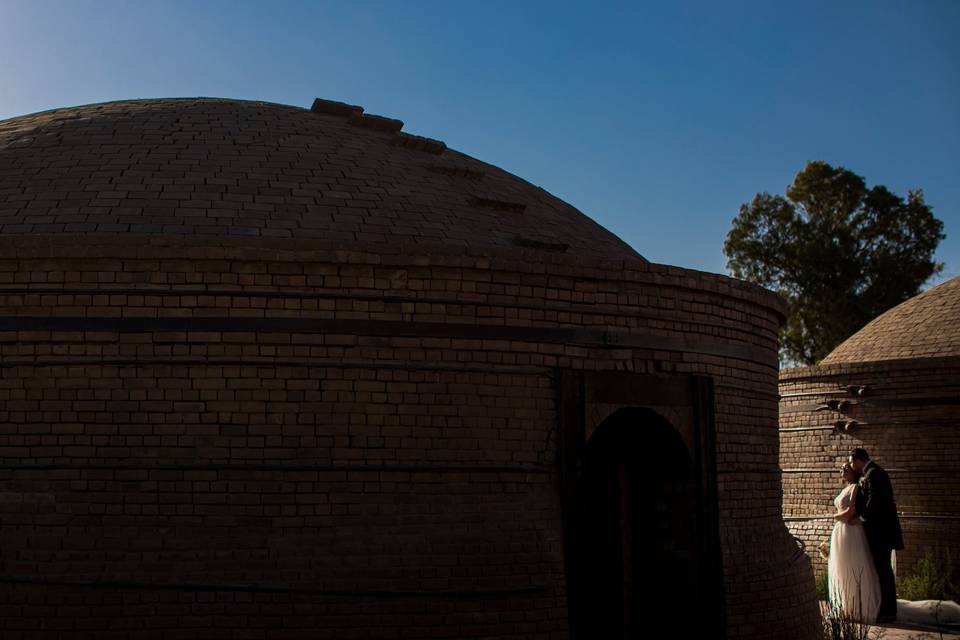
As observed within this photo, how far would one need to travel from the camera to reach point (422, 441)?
8453mm

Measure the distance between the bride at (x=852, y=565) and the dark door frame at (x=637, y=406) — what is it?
2777 millimetres

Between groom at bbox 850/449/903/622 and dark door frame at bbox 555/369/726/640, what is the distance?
9.67 ft

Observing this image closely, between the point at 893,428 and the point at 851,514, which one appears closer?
the point at 851,514

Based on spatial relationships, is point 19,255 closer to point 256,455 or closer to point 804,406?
point 256,455

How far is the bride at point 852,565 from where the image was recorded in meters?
12.1

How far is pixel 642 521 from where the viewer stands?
→ 10656 mm

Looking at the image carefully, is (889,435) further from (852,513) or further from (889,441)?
(852,513)

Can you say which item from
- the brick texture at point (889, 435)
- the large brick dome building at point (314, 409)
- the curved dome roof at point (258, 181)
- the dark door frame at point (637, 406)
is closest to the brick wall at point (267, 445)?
the large brick dome building at point (314, 409)

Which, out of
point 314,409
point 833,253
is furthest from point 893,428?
point 833,253

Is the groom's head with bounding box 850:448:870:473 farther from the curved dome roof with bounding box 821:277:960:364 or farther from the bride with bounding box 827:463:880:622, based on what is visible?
the curved dome roof with bounding box 821:277:960:364

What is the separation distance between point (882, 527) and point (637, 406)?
4.15m

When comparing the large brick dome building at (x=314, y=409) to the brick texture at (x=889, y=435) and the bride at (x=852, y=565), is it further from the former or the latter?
the brick texture at (x=889, y=435)

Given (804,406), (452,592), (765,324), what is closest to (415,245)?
(452,592)

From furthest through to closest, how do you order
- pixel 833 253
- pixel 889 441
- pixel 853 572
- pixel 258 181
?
pixel 833 253 < pixel 889 441 < pixel 853 572 < pixel 258 181
